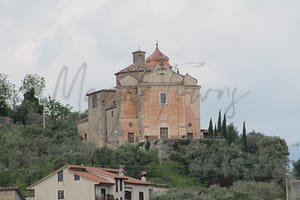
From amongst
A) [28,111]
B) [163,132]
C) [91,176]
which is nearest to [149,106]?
[163,132]

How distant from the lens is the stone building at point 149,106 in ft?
244

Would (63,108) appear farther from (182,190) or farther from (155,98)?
(182,190)

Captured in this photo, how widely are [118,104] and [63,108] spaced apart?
16781 mm

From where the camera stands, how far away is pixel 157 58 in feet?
256

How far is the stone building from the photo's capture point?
244 feet

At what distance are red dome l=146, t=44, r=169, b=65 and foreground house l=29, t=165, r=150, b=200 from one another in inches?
683

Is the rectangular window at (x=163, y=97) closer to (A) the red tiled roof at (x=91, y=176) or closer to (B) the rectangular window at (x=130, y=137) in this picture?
(B) the rectangular window at (x=130, y=137)

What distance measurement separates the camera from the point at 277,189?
2746 inches

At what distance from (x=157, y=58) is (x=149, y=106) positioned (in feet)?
16.1

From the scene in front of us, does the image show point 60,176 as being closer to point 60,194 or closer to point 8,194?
→ point 60,194

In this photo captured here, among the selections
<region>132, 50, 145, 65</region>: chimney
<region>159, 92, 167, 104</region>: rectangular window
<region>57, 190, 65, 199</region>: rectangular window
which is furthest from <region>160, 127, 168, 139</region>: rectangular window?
<region>57, 190, 65, 199</region>: rectangular window

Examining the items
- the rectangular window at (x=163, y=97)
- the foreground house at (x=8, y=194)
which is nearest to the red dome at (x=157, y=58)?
the rectangular window at (x=163, y=97)

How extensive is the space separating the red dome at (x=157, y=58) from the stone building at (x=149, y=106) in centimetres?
30

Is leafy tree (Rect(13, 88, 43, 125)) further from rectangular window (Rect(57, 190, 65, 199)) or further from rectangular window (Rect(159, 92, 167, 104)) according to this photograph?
rectangular window (Rect(57, 190, 65, 199))
